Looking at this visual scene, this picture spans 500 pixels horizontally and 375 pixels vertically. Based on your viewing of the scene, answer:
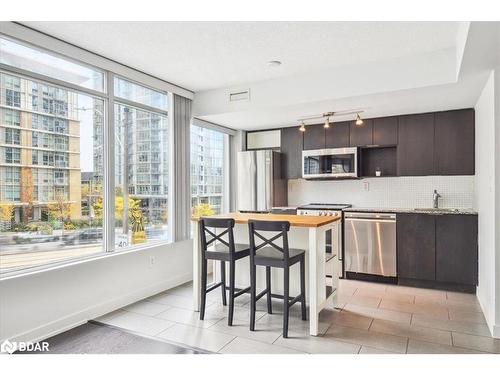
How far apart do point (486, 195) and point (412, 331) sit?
159 cm

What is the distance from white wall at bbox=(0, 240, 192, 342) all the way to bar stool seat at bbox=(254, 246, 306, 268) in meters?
1.59

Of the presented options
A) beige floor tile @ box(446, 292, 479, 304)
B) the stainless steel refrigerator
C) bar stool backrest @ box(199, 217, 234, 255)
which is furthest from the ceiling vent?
beige floor tile @ box(446, 292, 479, 304)

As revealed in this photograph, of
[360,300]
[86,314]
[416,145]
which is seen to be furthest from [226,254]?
[416,145]

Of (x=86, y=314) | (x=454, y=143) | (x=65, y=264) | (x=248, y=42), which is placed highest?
(x=248, y=42)

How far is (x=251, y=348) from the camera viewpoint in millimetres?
2682

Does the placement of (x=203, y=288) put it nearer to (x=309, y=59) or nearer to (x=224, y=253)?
(x=224, y=253)

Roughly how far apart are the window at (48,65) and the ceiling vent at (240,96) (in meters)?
1.66

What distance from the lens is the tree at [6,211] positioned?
9.04ft

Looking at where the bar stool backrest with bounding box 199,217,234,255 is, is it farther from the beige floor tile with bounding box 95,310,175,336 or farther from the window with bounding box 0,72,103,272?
the window with bounding box 0,72,103,272

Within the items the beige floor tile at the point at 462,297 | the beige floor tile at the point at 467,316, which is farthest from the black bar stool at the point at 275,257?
the beige floor tile at the point at 462,297

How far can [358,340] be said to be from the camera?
111 inches

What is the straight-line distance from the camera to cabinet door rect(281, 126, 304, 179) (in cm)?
556
